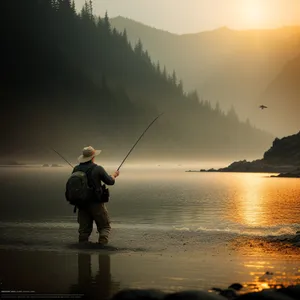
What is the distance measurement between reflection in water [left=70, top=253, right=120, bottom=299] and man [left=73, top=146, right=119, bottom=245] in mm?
2361

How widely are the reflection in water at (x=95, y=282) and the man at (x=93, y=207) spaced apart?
92.9 inches

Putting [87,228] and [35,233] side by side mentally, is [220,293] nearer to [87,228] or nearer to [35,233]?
[87,228]

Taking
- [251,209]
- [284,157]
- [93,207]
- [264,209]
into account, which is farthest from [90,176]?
[284,157]

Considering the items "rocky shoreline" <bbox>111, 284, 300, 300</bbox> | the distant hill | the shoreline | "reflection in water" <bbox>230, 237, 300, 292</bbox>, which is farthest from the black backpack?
the distant hill

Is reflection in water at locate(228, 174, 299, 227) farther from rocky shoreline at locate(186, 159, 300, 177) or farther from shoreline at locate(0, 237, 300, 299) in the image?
rocky shoreline at locate(186, 159, 300, 177)

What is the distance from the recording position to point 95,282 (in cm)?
1048

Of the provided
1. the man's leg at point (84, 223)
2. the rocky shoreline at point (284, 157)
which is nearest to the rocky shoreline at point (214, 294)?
the man's leg at point (84, 223)

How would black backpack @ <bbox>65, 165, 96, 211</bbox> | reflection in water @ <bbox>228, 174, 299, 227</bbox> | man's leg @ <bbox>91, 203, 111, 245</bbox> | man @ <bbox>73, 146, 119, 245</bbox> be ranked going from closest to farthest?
black backpack @ <bbox>65, 165, 96, 211</bbox> → man @ <bbox>73, 146, 119, 245</bbox> → man's leg @ <bbox>91, 203, 111, 245</bbox> → reflection in water @ <bbox>228, 174, 299, 227</bbox>

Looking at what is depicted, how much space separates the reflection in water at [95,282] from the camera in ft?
31.4

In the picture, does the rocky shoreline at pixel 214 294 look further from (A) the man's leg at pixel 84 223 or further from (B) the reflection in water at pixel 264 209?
(B) the reflection in water at pixel 264 209

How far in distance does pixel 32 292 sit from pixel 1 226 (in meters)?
12.3

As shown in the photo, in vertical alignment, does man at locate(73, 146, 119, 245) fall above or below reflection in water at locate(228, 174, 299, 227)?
above

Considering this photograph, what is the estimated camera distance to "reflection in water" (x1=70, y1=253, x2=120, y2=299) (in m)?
9.59

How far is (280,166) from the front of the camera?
149 metres
